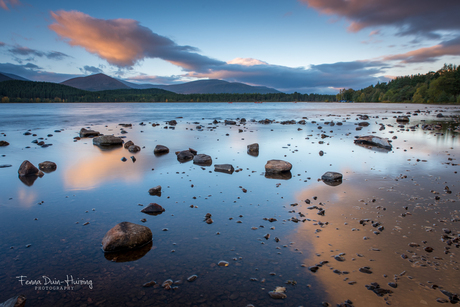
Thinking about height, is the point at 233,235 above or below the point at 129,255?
above

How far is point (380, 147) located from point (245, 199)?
51.5ft

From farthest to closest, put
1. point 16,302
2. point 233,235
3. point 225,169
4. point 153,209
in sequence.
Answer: point 225,169
point 153,209
point 233,235
point 16,302

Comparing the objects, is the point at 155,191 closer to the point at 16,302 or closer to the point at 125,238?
the point at 125,238

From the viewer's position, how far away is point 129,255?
6367 millimetres

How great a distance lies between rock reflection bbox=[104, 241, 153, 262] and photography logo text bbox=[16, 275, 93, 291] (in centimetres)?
81

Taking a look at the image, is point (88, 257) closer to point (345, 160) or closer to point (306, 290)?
point (306, 290)

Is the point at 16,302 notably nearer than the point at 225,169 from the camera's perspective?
Yes

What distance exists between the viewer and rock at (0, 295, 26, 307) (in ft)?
15.2

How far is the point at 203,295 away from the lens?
500 centimetres

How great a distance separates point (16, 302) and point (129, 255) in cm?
223

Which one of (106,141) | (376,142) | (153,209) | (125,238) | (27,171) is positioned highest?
(376,142)

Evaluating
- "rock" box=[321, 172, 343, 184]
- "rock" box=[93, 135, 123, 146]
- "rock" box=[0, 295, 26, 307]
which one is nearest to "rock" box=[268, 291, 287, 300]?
"rock" box=[0, 295, 26, 307]

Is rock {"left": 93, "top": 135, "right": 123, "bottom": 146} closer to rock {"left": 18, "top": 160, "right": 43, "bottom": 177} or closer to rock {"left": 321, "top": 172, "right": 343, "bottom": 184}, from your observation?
rock {"left": 18, "top": 160, "right": 43, "bottom": 177}

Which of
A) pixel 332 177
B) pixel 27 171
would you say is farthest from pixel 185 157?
pixel 332 177
